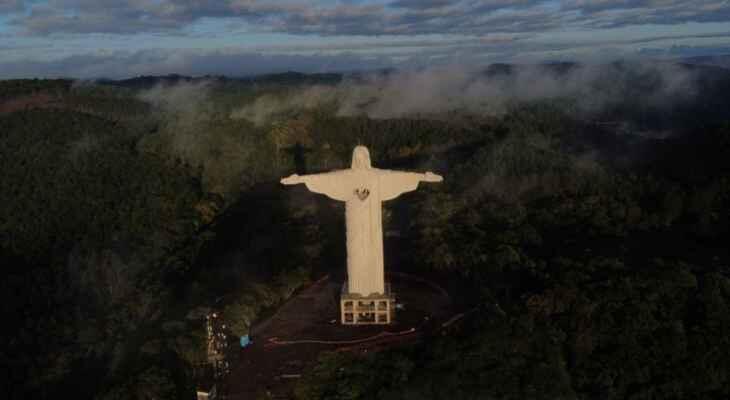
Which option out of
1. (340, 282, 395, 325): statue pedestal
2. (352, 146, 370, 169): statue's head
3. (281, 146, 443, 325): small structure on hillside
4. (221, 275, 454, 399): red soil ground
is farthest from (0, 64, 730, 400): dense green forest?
(352, 146, 370, 169): statue's head

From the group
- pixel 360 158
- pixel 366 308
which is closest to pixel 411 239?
pixel 366 308

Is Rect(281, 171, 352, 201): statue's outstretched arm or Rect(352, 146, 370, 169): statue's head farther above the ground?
Rect(352, 146, 370, 169): statue's head

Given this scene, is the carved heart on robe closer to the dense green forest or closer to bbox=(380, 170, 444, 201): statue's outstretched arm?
bbox=(380, 170, 444, 201): statue's outstretched arm

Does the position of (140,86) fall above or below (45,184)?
above

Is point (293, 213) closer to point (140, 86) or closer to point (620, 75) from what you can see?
point (620, 75)

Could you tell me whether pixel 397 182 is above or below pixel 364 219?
above

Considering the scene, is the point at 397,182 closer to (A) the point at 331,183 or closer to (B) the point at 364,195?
(B) the point at 364,195

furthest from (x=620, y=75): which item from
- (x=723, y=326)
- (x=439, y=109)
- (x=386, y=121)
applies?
(x=723, y=326)
